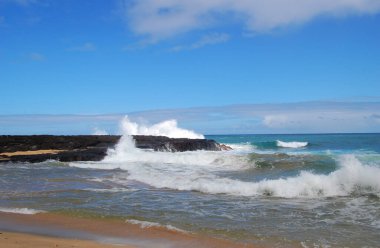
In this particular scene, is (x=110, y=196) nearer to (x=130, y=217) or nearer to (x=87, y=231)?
(x=130, y=217)

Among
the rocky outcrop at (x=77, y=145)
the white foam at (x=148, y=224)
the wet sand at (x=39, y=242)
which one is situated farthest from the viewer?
the rocky outcrop at (x=77, y=145)

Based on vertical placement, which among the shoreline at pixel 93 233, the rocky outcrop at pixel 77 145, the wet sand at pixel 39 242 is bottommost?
the shoreline at pixel 93 233

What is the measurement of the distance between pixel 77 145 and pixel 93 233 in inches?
930

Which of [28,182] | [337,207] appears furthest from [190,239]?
[28,182]

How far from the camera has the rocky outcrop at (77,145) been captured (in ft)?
80.0

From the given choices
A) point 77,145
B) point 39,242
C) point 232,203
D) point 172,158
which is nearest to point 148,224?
point 39,242

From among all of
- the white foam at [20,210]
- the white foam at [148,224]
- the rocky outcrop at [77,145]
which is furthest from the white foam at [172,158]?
the white foam at [148,224]

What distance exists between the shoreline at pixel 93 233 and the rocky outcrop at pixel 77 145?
622 inches

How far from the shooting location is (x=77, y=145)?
29625mm

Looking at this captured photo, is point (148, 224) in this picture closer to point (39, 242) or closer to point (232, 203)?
point (39, 242)

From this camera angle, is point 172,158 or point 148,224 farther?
point 172,158

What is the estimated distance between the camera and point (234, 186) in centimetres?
1172

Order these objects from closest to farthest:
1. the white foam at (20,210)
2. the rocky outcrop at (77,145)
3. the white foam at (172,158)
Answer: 1. the white foam at (20,210)
2. the white foam at (172,158)
3. the rocky outcrop at (77,145)

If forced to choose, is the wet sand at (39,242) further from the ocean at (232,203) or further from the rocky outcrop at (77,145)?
the rocky outcrop at (77,145)
